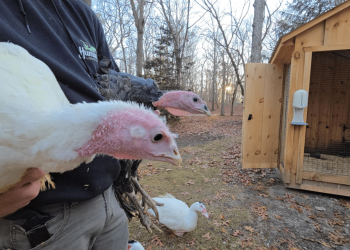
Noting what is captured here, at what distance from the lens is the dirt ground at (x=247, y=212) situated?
2.72 metres

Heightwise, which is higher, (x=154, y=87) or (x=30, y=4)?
(x=30, y=4)

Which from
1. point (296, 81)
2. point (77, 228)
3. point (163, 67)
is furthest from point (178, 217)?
point (163, 67)

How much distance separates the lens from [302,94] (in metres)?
3.42

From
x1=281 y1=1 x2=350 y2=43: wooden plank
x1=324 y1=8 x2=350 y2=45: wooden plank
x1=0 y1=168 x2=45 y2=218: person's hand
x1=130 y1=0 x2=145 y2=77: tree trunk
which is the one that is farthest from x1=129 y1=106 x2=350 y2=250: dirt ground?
x1=130 y1=0 x2=145 y2=77: tree trunk

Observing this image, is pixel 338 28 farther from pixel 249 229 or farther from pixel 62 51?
pixel 62 51

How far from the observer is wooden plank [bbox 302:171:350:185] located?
3.44 metres

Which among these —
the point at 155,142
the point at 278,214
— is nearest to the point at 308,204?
the point at 278,214

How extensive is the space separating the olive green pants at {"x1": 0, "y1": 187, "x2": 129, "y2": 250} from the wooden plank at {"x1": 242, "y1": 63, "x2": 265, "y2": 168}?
3.81 meters

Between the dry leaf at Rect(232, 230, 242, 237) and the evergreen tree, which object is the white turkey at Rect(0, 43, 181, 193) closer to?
the dry leaf at Rect(232, 230, 242, 237)

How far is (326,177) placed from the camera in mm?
3549

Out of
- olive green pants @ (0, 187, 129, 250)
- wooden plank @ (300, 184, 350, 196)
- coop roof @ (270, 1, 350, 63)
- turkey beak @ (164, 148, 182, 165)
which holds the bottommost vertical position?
wooden plank @ (300, 184, 350, 196)

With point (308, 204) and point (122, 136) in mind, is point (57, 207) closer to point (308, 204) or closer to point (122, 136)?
point (122, 136)

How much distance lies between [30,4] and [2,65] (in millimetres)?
524

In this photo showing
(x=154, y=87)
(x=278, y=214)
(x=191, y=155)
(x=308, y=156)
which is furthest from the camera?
(x=191, y=155)
